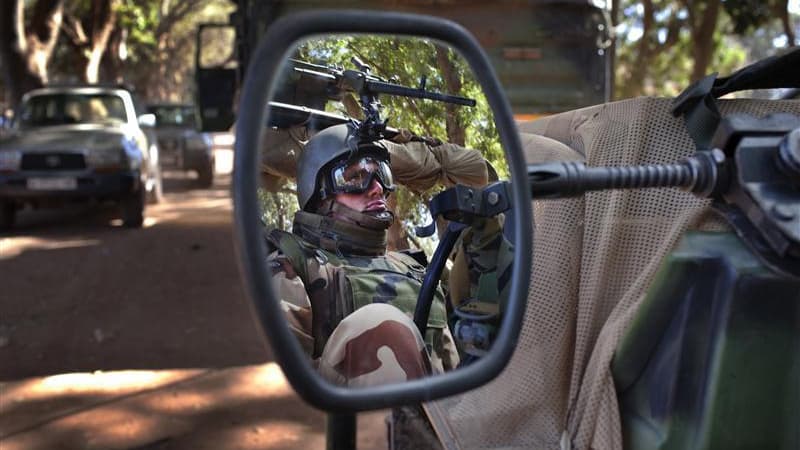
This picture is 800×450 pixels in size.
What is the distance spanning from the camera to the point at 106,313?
6188mm

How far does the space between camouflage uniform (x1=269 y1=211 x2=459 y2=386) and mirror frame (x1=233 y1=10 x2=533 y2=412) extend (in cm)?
29

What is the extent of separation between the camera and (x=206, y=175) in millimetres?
16891

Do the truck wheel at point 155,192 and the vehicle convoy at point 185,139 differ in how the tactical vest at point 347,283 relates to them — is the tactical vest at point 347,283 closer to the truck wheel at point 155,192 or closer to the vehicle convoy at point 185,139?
the truck wheel at point 155,192

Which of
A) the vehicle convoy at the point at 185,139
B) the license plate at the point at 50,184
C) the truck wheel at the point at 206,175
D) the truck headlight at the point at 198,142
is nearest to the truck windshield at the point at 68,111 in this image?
the license plate at the point at 50,184

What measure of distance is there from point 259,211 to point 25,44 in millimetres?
13916

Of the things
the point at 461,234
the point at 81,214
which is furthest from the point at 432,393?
the point at 81,214

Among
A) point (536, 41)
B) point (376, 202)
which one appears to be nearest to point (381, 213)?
point (376, 202)

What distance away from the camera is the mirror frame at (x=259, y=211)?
30.6 inches

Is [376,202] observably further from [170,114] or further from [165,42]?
[165,42]

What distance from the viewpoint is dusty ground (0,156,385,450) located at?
397 cm

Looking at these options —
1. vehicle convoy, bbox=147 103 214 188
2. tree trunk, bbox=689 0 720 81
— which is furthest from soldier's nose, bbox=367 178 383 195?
vehicle convoy, bbox=147 103 214 188

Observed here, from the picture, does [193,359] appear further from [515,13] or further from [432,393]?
[432,393]

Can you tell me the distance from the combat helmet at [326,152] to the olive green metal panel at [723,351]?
55 centimetres

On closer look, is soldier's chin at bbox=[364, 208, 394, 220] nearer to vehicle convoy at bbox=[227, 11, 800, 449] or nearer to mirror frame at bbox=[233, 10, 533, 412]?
vehicle convoy at bbox=[227, 11, 800, 449]
